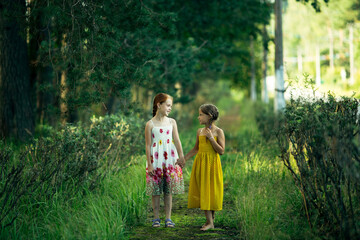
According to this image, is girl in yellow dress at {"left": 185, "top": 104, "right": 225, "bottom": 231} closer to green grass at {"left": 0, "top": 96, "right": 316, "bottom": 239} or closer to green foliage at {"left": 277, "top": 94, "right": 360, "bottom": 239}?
green grass at {"left": 0, "top": 96, "right": 316, "bottom": 239}

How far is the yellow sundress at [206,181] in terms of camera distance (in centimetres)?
496

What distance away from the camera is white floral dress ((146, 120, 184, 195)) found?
515cm

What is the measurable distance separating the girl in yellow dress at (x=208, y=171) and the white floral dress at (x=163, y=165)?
0.75 feet

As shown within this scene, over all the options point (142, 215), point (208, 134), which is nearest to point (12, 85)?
point (142, 215)

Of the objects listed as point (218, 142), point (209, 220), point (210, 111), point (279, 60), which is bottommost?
point (209, 220)

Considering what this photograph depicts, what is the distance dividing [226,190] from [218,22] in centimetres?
882

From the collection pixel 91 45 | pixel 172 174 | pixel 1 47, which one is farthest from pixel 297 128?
pixel 1 47

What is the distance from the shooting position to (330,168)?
4348 mm

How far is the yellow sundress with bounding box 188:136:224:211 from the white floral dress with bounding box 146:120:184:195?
0.22 metres

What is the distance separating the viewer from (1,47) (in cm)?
971

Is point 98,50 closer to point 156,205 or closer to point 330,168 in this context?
point 156,205

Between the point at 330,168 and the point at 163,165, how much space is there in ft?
6.43

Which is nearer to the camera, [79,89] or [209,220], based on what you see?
[209,220]

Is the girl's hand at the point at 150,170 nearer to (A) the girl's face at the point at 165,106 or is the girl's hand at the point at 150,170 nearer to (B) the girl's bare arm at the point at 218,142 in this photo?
(A) the girl's face at the point at 165,106
